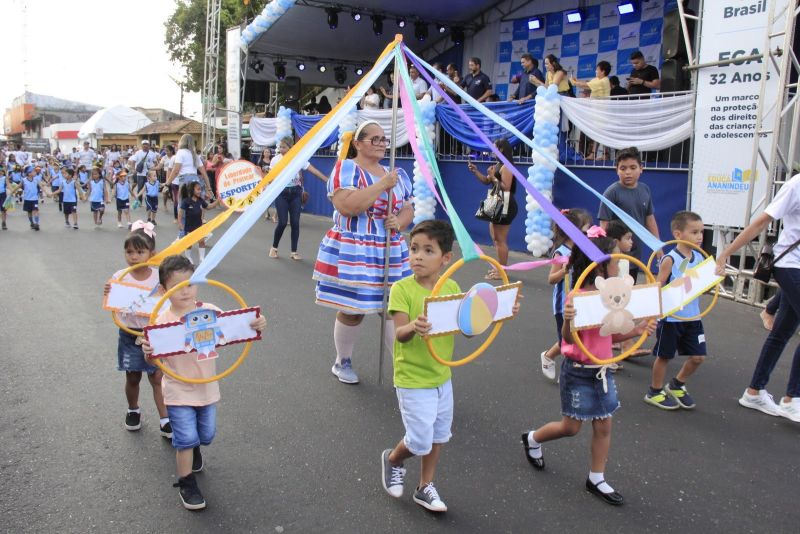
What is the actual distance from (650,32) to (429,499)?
1317cm

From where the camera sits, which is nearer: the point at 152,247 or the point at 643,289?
the point at 643,289

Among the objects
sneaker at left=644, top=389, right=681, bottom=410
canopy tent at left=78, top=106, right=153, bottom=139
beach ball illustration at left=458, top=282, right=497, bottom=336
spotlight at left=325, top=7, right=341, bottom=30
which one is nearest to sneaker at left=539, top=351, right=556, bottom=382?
sneaker at left=644, top=389, right=681, bottom=410

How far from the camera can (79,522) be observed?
2916mm

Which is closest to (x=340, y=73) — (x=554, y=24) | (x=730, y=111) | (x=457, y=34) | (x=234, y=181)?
(x=457, y=34)

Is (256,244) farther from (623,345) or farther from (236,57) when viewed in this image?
(236,57)

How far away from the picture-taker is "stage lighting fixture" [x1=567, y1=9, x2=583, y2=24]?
48.1 feet

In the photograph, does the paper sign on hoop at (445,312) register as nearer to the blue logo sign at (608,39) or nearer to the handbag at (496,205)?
the handbag at (496,205)

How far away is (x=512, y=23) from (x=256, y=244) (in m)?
9.56

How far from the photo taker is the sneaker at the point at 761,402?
14.2 feet

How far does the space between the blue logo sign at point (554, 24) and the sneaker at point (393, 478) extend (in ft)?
47.3

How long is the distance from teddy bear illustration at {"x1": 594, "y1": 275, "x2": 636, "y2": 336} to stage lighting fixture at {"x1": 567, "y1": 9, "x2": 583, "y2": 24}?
13.4 metres

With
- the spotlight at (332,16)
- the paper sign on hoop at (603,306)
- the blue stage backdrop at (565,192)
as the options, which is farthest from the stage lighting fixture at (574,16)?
the paper sign on hoop at (603,306)

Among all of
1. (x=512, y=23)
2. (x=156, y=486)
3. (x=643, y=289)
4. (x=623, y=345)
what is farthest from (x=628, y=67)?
(x=156, y=486)

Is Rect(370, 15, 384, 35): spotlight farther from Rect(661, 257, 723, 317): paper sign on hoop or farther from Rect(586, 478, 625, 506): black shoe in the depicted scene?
Rect(586, 478, 625, 506): black shoe
